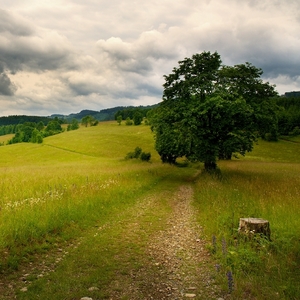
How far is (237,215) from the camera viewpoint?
9758 mm

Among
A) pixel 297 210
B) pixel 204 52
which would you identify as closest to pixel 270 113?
pixel 204 52

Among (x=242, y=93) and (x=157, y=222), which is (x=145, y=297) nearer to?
(x=157, y=222)

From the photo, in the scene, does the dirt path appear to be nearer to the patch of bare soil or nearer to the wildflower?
the patch of bare soil

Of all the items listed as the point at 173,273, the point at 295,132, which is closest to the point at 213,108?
the point at 173,273

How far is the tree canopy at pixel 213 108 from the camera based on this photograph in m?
24.1

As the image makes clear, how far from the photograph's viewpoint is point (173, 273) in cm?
625

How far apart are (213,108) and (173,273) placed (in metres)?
19.7

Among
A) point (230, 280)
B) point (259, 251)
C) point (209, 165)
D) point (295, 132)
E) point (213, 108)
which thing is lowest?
point (209, 165)

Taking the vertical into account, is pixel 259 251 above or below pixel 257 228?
below

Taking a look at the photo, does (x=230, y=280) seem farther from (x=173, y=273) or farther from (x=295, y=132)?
(x=295, y=132)

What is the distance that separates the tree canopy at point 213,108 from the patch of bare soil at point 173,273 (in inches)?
631

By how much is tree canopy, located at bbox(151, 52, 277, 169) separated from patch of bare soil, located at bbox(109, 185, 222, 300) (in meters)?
16.0

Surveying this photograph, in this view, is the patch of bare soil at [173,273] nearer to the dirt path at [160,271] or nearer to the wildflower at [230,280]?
the dirt path at [160,271]

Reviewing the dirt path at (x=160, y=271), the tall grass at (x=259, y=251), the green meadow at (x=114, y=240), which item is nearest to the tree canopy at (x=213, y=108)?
the green meadow at (x=114, y=240)
